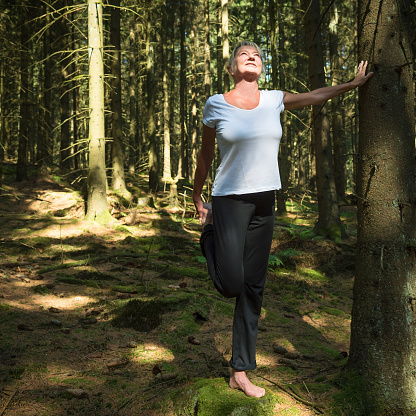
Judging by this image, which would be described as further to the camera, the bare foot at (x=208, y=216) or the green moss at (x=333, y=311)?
the green moss at (x=333, y=311)

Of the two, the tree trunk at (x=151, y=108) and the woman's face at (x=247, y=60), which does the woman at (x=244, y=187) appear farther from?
the tree trunk at (x=151, y=108)

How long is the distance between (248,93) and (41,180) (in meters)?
16.6

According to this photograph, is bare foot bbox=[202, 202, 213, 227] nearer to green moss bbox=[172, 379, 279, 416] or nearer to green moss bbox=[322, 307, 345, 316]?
green moss bbox=[172, 379, 279, 416]

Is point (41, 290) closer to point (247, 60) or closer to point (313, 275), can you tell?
point (247, 60)

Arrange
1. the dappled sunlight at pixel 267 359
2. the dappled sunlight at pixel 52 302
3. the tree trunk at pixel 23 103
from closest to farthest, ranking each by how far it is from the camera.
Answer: the dappled sunlight at pixel 267 359
the dappled sunlight at pixel 52 302
the tree trunk at pixel 23 103

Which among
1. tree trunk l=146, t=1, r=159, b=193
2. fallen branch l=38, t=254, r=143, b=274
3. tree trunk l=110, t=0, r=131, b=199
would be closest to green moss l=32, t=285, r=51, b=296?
fallen branch l=38, t=254, r=143, b=274

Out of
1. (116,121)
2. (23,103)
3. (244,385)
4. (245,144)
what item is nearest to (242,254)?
(245,144)

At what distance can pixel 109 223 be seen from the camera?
10312mm

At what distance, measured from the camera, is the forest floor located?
3.07 m

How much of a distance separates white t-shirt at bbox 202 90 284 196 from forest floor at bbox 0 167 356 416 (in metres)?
1.49

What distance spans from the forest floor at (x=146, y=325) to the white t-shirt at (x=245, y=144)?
4.90 ft

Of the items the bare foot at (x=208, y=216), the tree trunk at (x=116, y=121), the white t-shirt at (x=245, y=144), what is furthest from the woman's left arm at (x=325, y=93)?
the tree trunk at (x=116, y=121)

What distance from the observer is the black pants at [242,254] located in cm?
271

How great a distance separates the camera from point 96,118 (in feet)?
34.0
